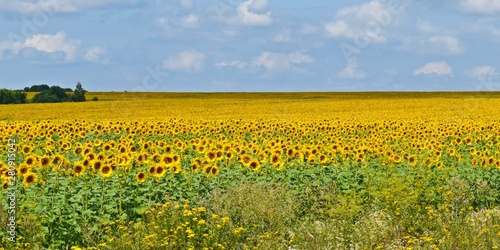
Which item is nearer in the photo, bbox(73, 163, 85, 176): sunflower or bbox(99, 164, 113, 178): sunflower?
bbox(99, 164, 113, 178): sunflower

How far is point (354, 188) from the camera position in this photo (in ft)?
34.7

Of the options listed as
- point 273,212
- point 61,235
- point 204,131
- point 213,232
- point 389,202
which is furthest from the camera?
point 204,131

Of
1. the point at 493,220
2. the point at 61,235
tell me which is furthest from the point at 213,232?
the point at 493,220

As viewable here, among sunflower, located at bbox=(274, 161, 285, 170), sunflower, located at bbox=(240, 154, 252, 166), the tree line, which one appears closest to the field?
sunflower, located at bbox=(240, 154, 252, 166)

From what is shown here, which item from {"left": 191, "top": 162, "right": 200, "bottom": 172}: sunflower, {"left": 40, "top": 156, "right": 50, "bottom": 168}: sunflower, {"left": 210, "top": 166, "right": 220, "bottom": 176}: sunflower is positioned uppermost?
{"left": 40, "top": 156, "right": 50, "bottom": 168}: sunflower

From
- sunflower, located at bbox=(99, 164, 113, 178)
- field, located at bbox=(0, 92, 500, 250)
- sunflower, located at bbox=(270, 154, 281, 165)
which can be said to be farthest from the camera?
sunflower, located at bbox=(270, 154, 281, 165)

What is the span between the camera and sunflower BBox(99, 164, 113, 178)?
9102mm

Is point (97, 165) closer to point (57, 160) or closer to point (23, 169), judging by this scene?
point (57, 160)

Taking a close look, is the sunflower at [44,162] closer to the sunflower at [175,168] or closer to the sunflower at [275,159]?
the sunflower at [175,168]

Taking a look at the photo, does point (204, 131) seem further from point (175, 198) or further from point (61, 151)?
point (175, 198)

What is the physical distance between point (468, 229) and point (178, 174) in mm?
4763

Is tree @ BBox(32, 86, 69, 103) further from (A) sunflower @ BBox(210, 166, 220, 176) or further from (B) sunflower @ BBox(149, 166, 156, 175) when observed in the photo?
(B) sunflower @ BBox(149, 166, 156, 175)

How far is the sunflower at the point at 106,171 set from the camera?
910cm

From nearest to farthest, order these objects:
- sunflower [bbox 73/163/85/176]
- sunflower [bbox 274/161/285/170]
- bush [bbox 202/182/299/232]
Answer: bush [bbox 202/182/299/232]
sunflower [bbox 73/163/85/176]
sunflower [bbox 274/161/285/170]
